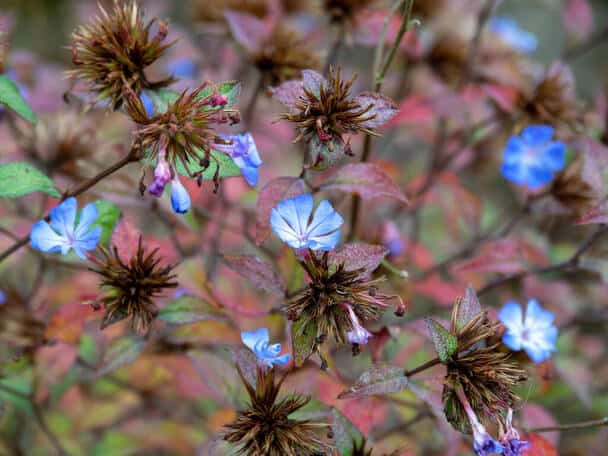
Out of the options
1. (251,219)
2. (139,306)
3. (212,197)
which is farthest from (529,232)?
(139,306)

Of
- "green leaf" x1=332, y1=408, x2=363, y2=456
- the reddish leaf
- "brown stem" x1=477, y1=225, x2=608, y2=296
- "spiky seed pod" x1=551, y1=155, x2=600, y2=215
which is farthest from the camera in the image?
the reddish leaf

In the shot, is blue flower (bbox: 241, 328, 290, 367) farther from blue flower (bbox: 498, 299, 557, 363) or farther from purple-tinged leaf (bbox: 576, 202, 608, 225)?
purple-tinged leaf (bbox: 576, 202, 608, 225)

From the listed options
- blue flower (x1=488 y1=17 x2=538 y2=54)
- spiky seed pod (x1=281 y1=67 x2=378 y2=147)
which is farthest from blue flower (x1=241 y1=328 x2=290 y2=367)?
blue flower (x1=488 y1=17 x2=538 y2=54)

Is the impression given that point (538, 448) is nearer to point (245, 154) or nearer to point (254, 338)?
point (254, 338)

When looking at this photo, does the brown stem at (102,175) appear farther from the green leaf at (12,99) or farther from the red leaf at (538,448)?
the red leaf at (538,448)

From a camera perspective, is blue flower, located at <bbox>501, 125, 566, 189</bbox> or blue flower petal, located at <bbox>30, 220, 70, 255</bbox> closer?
blue flower petal, located at <bbox>30, 220, 70, 255</bbox>

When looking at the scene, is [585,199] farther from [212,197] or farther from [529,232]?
[212,197]

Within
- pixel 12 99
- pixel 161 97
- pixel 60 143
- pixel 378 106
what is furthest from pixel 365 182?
pixel 60 143
